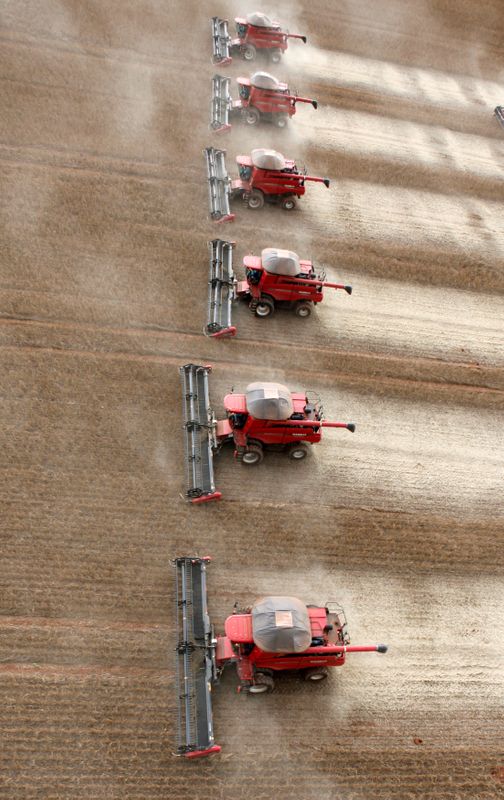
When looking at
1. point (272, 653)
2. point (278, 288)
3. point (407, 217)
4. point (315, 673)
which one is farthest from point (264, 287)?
point (315, 673)

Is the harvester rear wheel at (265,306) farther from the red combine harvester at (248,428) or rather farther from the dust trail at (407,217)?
the dust trail at (407,217)

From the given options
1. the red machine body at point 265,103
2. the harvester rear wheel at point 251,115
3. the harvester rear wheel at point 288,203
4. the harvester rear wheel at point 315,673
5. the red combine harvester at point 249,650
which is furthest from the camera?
the harvester rear wheel at point 251,115

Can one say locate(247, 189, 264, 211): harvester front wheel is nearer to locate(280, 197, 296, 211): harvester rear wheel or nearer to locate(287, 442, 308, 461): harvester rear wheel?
locate(280, 197, 296, 211): harvester rear wheel

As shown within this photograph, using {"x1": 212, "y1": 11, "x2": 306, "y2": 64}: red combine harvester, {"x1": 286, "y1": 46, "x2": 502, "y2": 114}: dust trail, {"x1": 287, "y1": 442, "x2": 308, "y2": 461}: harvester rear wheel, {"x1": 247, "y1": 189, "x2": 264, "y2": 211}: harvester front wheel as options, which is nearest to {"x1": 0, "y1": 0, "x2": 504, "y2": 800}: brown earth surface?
{"x1": 287, "y1": 442, "x2": 308, "y2": 461}: harvester rear wheel

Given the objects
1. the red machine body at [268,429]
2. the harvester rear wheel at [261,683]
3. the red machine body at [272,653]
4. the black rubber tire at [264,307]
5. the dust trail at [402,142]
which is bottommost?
the harvester rear wheel at [261,683]

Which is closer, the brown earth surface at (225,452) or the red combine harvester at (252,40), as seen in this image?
the brown earth surface at (225,452)

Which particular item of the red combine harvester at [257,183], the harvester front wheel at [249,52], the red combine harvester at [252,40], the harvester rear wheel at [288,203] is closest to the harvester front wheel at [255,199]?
the red combine harvester at [257,183]
